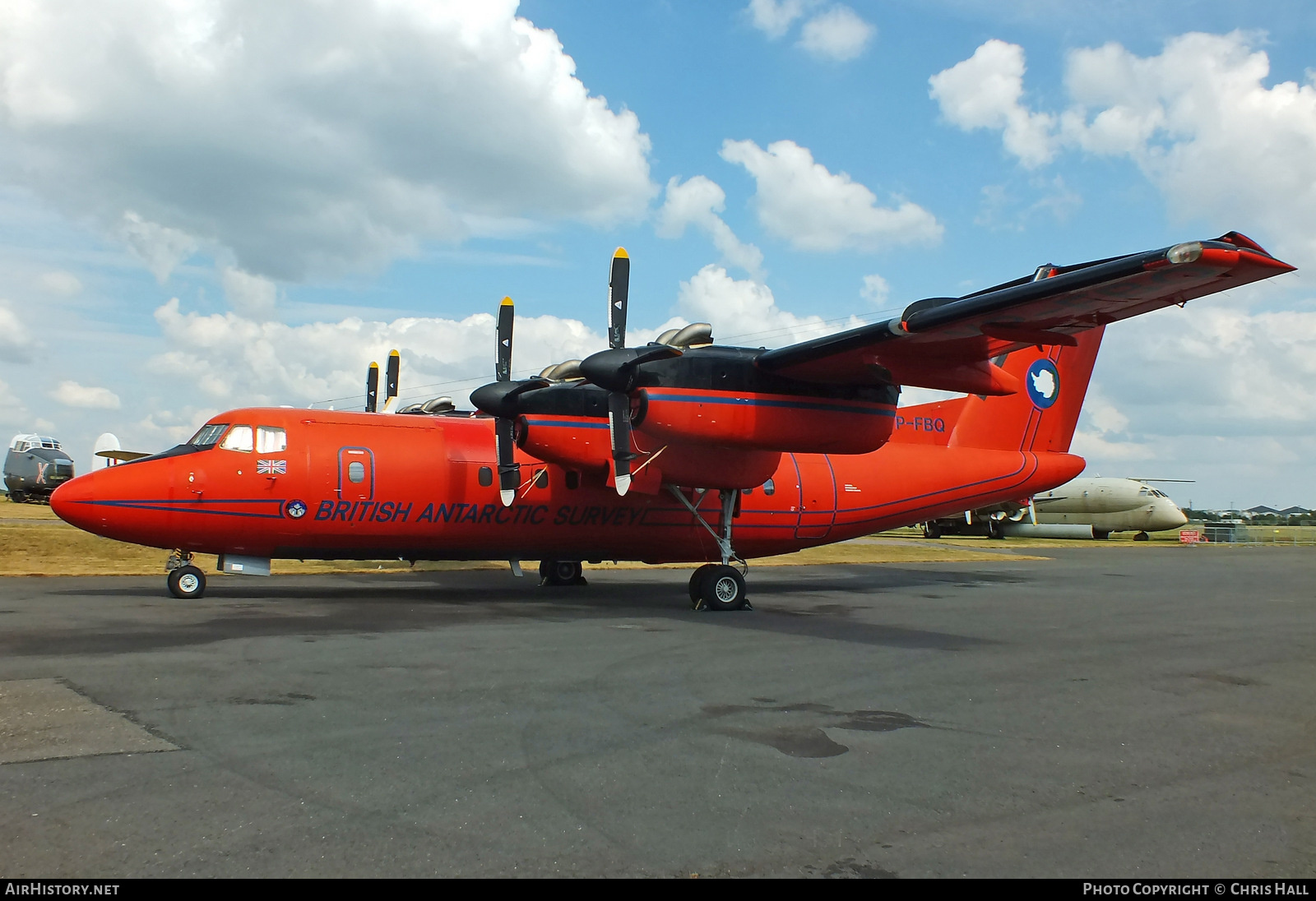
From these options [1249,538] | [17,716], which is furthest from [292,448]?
[1249,538]

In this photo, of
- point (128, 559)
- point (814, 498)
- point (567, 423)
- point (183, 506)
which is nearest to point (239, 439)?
point (183, 506)

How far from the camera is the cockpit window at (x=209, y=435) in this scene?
14.9 meters

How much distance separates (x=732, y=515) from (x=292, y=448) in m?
7.65

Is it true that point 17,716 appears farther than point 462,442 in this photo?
No

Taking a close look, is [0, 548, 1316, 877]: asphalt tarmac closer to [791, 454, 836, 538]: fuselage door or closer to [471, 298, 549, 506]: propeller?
[471, 298, 549, 506]: propeller

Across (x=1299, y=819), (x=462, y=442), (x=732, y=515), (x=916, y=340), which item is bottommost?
(x=1299, y=819)

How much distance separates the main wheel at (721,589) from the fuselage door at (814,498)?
347cm

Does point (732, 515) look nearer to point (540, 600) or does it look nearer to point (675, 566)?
point (540, 600)

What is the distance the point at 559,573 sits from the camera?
1919cm

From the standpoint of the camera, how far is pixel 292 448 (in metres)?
15.0

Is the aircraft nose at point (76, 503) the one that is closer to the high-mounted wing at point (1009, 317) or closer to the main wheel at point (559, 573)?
the main wheel at point (559, 573)

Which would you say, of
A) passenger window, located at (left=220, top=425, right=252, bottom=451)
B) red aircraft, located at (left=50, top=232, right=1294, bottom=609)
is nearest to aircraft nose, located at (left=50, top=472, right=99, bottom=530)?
red aircraft, located at (left=50, top=232, right=1294, bottom=609)

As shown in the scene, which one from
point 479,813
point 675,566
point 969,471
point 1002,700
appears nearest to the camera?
point 479,813

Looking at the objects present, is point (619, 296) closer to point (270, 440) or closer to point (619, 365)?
point (619, 365)
